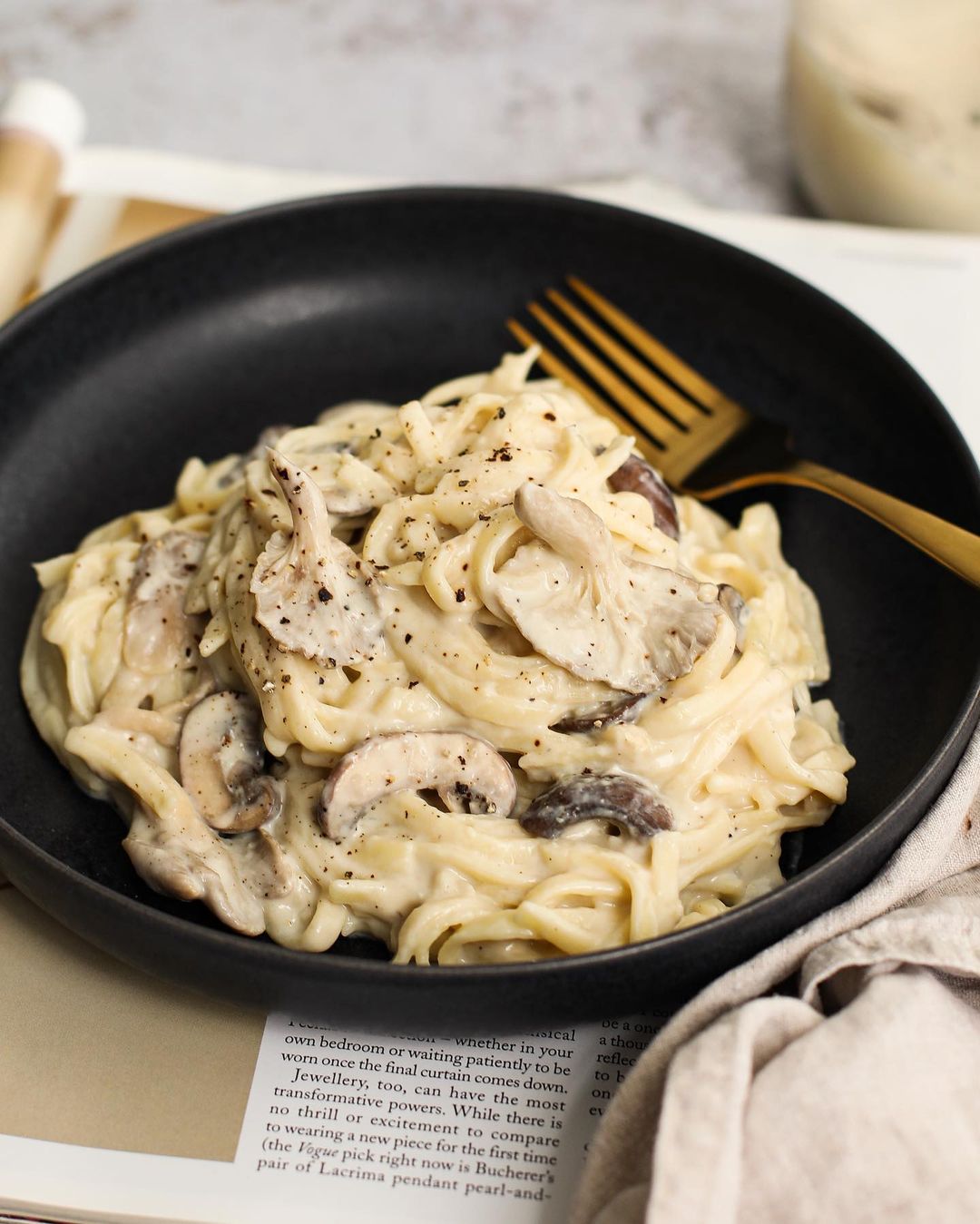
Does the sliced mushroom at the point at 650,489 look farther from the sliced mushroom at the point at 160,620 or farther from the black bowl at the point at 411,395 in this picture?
the sliced mushroom at the point at 160,620

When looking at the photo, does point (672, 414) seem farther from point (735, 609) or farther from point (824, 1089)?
point (824, 1089)

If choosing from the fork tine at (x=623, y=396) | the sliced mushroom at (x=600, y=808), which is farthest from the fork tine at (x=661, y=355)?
the sliced mushroom at (x=600, y=808)

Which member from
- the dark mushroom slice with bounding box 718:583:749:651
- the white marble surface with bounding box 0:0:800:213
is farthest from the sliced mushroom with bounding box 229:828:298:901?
the white marble surface with bounding box 0:0:800:213

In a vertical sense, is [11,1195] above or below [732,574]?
below

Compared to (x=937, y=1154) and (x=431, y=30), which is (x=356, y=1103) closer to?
(x=937, y=1154)

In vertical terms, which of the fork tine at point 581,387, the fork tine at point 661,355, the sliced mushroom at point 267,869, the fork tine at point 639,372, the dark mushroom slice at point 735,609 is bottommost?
the sliced mushroom at point 267,869

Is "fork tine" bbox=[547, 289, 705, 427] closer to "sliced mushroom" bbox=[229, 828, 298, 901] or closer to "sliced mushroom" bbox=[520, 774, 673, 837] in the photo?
"sliced mushroom" bbox=[520, 774, 673, 837]

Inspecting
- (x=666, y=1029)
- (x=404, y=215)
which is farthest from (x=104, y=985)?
(x=404, y=215)
